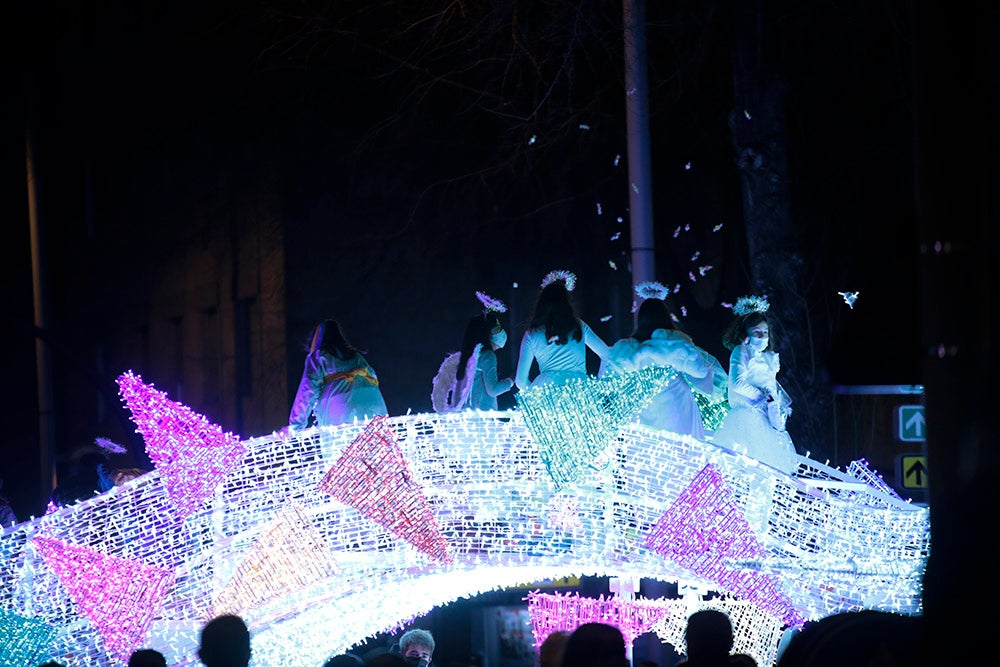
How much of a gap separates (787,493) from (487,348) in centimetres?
421

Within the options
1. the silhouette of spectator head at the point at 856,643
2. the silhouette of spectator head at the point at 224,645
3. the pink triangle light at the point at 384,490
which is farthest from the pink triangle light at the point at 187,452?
the silhouette of spectator head at the point at 856,643

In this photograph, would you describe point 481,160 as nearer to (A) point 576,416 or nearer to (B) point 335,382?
(B) point 335,382

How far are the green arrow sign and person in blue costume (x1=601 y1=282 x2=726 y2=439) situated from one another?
4.12ft

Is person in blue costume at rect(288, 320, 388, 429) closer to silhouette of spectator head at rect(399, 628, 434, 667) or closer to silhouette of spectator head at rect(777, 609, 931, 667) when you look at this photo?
silhouette of spectator head at rect(399, 628, 434, 667)

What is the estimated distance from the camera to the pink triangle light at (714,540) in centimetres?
541

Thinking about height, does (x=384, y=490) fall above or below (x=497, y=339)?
below

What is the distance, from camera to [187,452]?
5.51 meters

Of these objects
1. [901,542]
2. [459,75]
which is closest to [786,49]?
[459,75]

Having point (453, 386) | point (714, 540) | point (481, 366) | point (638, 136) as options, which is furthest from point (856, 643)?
point (638, 136)

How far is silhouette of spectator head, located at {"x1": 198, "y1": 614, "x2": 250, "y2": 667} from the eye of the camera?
466 cm

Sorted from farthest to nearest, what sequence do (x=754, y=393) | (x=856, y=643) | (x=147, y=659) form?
(x=754, y=393) → (x=147, y=659) → (x=856, y=643)

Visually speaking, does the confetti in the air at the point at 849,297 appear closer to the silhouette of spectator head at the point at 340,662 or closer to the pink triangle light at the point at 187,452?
the silhouette of spectator head at the point at 340,662

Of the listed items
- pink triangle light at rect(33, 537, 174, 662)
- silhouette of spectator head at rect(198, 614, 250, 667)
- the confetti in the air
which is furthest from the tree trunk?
silhouette of spectator head at rect(198, 614, 250, 667)

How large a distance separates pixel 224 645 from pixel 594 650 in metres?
1.34
